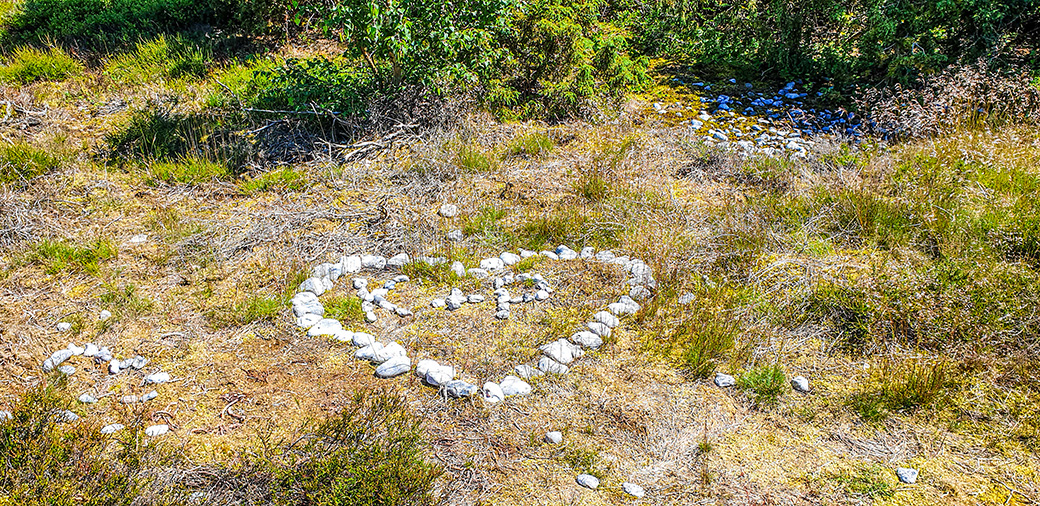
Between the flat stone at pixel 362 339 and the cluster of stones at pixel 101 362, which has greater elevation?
the cluster of stones at pixel 101 362

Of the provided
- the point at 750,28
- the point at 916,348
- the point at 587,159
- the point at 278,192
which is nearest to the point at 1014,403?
the point at 916,348

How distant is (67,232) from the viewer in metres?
5.09

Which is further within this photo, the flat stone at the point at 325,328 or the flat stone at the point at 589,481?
the flat stone at the point at 325,328

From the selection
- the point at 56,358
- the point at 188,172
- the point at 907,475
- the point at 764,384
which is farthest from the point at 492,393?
the point at 188,172

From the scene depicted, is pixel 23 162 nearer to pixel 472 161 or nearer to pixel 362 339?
pixel 472 161

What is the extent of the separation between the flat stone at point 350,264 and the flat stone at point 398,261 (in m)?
0.22

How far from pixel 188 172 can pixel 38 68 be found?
11.4 feet

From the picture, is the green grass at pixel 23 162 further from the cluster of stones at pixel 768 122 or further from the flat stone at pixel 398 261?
the cluster of stones at pixel 768 122

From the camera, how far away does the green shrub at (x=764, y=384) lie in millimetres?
3537

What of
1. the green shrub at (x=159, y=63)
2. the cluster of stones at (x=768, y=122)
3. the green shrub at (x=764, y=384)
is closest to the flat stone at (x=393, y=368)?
the green shrub at (x=764, y=384)

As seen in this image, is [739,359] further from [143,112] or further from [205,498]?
[143,112]

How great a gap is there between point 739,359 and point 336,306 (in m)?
2.53

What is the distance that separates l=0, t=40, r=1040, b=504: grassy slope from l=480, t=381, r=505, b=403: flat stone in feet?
0.19

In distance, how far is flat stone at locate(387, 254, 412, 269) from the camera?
15.6 ft
